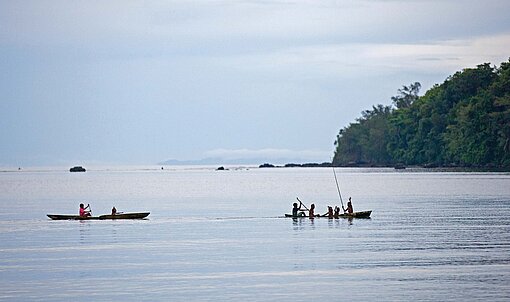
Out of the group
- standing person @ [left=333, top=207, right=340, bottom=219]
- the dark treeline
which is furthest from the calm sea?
the dark treeline

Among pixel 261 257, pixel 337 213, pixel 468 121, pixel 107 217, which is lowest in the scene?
pixel 261 257

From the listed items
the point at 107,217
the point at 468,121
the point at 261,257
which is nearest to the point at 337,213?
the point at 107,217

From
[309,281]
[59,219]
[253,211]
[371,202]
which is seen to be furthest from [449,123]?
[309,281]

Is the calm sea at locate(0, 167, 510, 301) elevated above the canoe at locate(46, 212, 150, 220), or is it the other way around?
the canoe at locate(46, 212, 150, 220)

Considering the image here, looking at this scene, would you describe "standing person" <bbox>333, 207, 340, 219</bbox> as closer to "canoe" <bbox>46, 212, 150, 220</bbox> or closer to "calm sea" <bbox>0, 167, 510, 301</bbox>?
"calm sea" <bbox>0, 167, 510, 301</bbox>

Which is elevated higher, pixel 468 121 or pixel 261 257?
pixel 468 121

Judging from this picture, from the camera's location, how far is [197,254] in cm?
4325

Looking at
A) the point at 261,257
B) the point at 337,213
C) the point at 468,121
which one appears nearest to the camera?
the point at 261,257

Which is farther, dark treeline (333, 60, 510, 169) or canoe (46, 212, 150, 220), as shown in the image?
dark treeline (333, 60, 510, 169)

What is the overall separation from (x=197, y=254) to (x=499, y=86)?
11593 cm

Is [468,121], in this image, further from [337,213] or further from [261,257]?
[261,257]

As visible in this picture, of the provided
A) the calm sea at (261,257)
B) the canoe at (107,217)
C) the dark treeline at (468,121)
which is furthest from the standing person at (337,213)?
the dark treeline at (468,121)

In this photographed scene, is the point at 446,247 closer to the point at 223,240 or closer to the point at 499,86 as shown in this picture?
the point at 223,240

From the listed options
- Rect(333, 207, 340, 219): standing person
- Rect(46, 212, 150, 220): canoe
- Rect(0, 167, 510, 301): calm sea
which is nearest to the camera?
Rect(0, 167, 510, 301): calm sea
